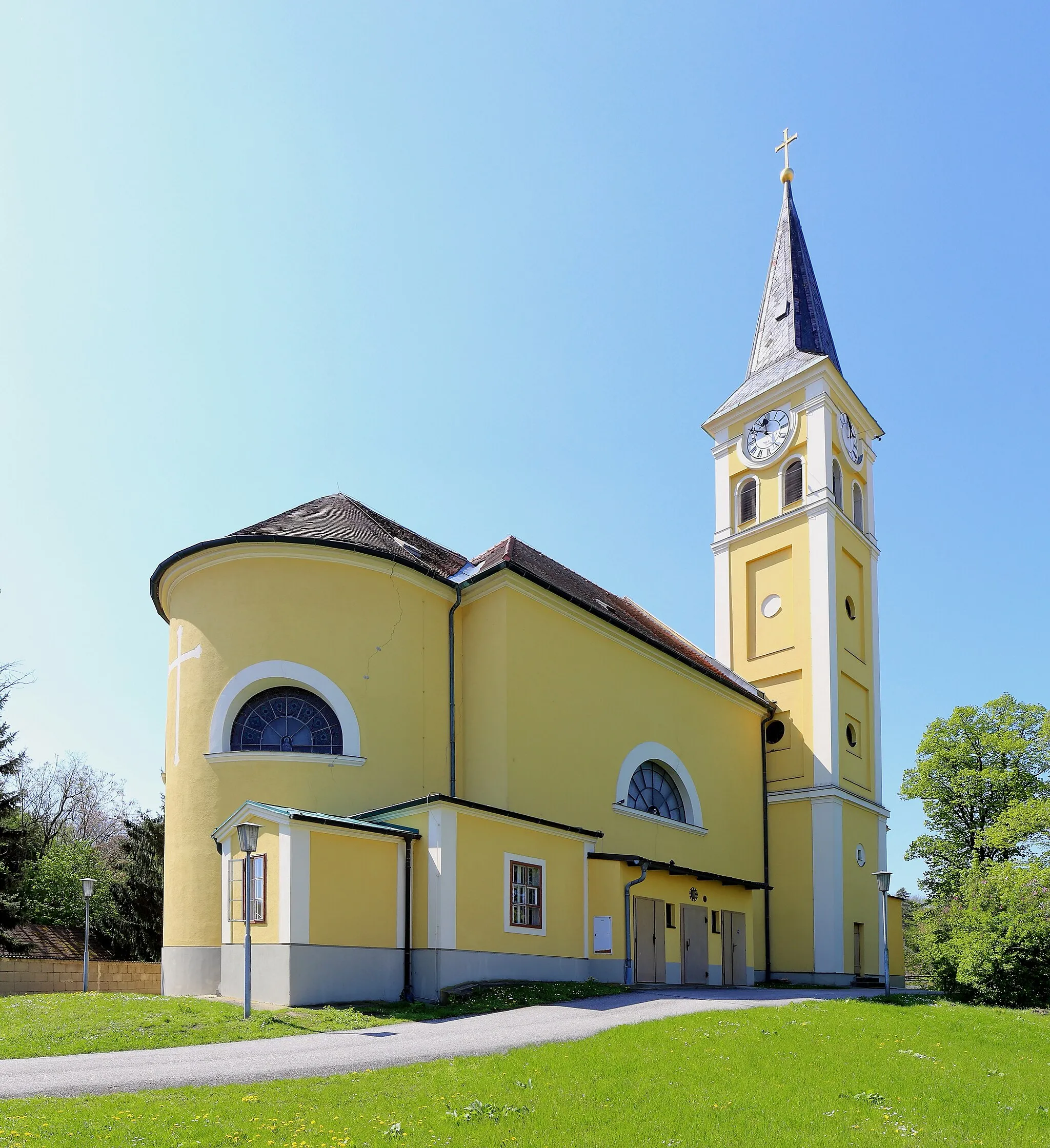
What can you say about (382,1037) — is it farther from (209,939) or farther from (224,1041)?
(209,939)

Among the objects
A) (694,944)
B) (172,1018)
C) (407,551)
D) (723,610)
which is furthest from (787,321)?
(172,1018)

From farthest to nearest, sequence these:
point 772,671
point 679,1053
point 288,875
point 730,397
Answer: point 730,397
point 772,671
point 288,875
point 679,1053

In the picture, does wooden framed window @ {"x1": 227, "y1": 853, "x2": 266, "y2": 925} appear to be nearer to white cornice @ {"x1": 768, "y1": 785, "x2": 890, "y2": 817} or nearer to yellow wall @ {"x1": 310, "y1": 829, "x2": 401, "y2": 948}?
yellow wall @ {"x1": 310, "y1": 829, "x2": 401, "y2": 948}

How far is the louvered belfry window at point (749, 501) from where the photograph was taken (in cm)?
3278

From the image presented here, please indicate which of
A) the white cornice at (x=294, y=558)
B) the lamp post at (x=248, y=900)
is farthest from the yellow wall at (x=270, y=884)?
the white cornice at (x=294, y=558)

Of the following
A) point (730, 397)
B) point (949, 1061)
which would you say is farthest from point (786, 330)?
point (949, 1061)

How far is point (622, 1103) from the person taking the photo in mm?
7891

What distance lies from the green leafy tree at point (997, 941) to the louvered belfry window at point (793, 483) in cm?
1397

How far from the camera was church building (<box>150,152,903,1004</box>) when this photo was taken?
50.8 feet

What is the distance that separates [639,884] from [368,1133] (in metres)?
13.4

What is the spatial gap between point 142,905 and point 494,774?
648 inches

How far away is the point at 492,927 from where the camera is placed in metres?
16.1

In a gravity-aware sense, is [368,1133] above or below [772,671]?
below

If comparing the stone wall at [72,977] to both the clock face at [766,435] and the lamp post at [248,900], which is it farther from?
the clock face at [766,435]
